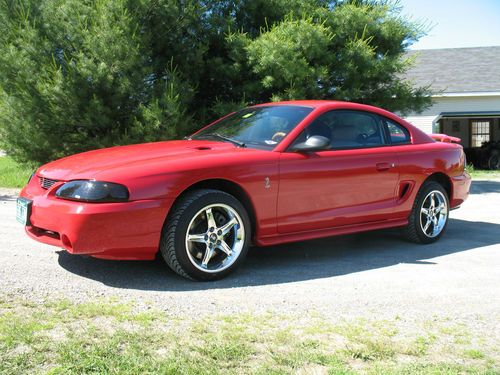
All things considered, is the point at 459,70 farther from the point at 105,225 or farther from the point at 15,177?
the point at 105,225

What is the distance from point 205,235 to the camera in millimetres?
4773

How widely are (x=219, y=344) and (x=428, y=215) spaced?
13.0 feet

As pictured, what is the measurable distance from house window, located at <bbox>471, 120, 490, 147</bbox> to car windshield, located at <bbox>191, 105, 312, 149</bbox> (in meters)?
23.1

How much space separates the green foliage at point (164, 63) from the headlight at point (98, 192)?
6512 millimetres

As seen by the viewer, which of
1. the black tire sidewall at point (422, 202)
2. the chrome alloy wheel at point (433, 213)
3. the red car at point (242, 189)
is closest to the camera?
the red car at point (242, 189)

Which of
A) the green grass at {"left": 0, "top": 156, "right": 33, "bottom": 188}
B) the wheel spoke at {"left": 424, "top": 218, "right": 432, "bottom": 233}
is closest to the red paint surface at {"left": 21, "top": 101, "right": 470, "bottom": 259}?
the wheel spoke at {"left": 424, "top": 218, "right": 432, "bottom": 233}

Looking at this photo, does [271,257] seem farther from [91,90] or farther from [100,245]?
[91,90]

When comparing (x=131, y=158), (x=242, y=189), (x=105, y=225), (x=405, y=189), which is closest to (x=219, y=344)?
(x=105, y=225)

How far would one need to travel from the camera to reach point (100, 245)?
14.4ft

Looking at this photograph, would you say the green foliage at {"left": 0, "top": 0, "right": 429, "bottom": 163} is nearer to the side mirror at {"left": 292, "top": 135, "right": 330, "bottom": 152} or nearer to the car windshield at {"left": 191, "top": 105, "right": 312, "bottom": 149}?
the car windshield at {"left": 191, "top": 105, "right": 312, "bottom": 149}

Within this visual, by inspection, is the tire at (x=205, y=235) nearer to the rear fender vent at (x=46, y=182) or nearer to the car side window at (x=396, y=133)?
the rear fender vent at (x=46, y=182)

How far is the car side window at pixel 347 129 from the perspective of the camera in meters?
5.66

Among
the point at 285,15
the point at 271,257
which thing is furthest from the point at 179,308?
the point at 285,15

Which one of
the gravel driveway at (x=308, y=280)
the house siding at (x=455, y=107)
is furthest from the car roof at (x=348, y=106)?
the house siding at (x=455, y=107)
